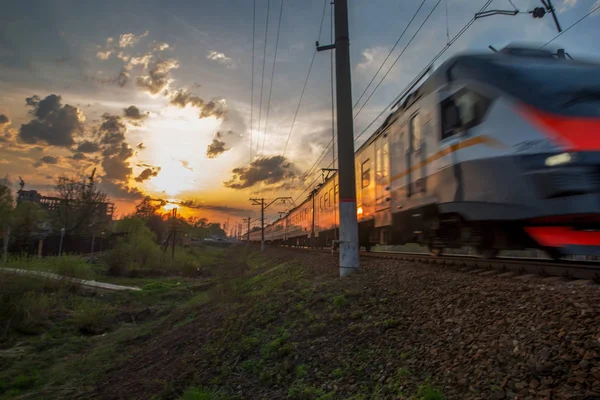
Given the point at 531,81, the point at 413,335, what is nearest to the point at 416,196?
the point at 531,81

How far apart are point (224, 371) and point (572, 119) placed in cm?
591

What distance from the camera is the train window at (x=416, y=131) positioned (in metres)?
8.44

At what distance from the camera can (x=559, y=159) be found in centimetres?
512

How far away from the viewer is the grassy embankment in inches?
169

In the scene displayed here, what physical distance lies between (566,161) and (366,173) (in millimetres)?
7893

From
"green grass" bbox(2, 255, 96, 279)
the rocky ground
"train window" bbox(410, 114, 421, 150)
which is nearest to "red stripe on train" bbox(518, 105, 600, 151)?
the rocky ground

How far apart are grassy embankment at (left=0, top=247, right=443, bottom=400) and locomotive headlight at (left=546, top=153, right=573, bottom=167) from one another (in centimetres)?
297

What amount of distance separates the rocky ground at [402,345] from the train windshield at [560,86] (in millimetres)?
2436

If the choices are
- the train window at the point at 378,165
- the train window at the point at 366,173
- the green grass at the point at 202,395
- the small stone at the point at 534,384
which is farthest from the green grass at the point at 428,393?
the train window at the point at 366,173

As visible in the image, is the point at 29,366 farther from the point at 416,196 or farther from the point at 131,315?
the point at 416,196

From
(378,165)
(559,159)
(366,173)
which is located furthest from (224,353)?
(366,173)

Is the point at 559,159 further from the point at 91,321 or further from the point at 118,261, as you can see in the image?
the point at 118,261

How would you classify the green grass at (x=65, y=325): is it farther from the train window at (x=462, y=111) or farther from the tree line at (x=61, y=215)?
the tree line at (x=61, y=215)

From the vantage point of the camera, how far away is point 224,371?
221 inches
